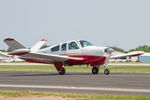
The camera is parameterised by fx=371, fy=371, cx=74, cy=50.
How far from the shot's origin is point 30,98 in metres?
13.2

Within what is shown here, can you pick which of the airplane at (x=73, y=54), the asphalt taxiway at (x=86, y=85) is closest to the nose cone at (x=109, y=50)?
the airplane at (x=73, y=54)

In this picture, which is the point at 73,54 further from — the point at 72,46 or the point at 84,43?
the point at 84,43

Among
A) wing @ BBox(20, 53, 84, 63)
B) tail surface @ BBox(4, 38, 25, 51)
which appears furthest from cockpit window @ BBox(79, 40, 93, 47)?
tail surface @ BBox(4, 38, 25, 51)

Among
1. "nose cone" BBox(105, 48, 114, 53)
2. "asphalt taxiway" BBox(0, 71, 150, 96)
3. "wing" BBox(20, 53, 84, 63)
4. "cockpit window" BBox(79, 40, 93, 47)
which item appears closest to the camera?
"asphalt taxiway" BBox(0, 71, 150, 96)

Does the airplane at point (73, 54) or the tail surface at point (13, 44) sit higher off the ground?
the tail surface at point (13, 44)

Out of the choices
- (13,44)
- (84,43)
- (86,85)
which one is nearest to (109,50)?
(84,43)

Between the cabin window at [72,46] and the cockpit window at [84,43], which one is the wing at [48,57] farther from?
the cockpit window at [84,43]

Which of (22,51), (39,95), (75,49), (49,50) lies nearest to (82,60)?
(75,49)

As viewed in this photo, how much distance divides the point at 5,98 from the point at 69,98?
236cm

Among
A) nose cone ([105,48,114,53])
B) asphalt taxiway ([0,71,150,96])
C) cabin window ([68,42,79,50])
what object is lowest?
asphalt taxiway ([0,71,150,96])

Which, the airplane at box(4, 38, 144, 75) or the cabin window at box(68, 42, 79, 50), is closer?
the airplane at box(4, 38, 144, 75)

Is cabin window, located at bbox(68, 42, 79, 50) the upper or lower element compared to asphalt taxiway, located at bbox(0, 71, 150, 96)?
upper

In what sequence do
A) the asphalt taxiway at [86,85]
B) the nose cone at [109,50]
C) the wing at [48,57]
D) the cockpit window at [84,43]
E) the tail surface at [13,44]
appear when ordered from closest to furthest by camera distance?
1. the asphalt taxiway at [86,85]
2. the nose cone at [109,50]
3. the tail surface at [13,44]
4. the wing at [48,57]
5. the cockpit window at [84,43]

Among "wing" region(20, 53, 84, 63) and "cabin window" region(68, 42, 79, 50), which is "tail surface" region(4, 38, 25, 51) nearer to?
"wing" region(20, 53, 84, 63)
